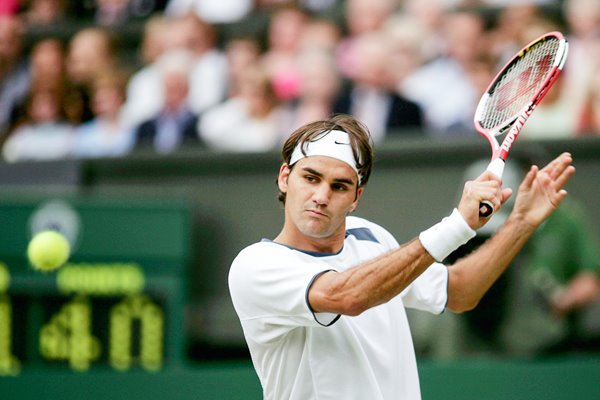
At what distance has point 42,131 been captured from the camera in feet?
31.1

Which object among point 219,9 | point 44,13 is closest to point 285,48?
point 219,9

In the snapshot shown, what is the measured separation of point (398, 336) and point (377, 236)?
0.46 m

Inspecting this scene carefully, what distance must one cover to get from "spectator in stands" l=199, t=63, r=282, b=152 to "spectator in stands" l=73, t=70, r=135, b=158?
79 cm

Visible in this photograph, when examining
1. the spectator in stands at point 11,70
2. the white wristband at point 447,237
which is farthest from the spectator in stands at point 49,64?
the white wristband at point 447,237

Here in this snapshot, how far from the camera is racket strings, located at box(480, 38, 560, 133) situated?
4.20 m

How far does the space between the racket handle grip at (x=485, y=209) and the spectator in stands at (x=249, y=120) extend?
4.85m

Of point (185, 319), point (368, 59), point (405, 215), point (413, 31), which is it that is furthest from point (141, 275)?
point (413, 31)

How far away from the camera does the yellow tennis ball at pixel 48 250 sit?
6.37 m

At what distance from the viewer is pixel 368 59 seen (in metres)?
8.60

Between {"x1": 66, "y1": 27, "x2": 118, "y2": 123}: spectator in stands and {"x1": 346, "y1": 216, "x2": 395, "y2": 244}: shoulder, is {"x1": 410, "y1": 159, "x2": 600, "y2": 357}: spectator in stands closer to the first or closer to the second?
{"x1": 346, "y1": 216, "x2": 395, "y2": 244}: shoulder

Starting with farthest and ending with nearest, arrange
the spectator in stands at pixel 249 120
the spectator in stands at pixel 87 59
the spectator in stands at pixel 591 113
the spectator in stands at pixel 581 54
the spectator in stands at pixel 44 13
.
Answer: the spectator in stands at pixel 44 13
the spectator in stands at pixel 87 59
the spectator in stands at pixel 249 120
the spectator in stands at pixel 581 54
the spectator in stands at pixel 591 113

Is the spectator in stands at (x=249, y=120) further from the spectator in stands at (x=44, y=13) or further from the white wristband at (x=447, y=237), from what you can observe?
the white wristband at (x=447, y=237)

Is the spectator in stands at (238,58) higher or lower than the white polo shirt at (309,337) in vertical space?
higher

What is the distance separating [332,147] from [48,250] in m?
3.03
